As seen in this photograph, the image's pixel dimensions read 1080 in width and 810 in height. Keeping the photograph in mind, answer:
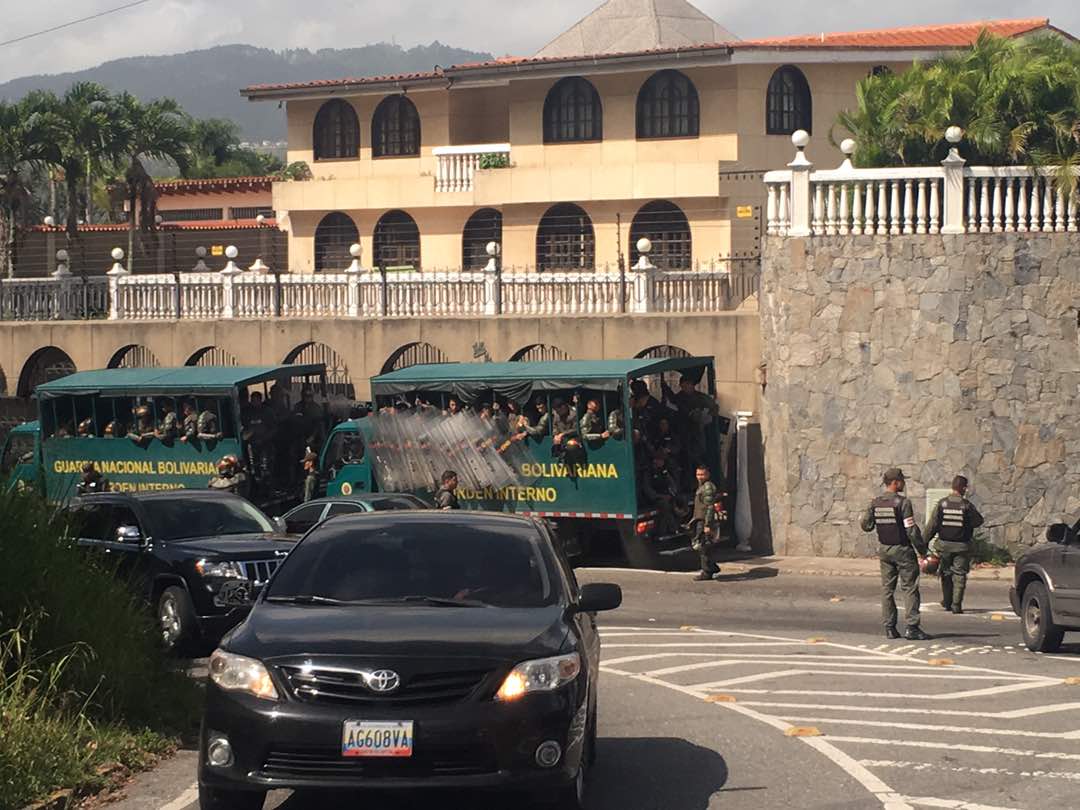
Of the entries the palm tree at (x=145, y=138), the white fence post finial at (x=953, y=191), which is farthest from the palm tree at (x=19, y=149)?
the white fence post finial at (x=953, y=191)

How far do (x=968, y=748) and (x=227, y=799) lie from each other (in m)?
4.84

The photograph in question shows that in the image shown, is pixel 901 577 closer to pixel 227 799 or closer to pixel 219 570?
pixel 219 570

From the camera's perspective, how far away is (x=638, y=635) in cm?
1881

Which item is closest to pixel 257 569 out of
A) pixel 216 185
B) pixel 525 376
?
pixel 525 376

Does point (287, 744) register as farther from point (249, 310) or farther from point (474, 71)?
point (474, 71)

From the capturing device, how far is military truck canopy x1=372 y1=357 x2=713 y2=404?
25141 millimetres

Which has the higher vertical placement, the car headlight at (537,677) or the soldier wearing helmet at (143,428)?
the soldier wearing helmet at (143,428)

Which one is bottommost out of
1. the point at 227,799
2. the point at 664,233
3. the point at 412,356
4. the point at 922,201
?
the point at 227,799

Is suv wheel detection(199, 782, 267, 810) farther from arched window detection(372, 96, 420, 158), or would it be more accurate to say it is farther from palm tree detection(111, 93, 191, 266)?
palm tree detection(111, 93, 191, 266)

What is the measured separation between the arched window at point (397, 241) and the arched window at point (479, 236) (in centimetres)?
134

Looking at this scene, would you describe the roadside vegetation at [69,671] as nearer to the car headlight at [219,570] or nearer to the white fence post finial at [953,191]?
the car headlight at [219,570]

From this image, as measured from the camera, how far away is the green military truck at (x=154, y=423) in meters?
Answer: 28.3

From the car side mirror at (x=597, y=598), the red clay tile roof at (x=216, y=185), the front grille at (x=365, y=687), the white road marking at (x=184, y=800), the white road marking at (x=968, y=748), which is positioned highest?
the red clay tile roof at (x=216, y=185)

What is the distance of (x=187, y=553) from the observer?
55.7ft
